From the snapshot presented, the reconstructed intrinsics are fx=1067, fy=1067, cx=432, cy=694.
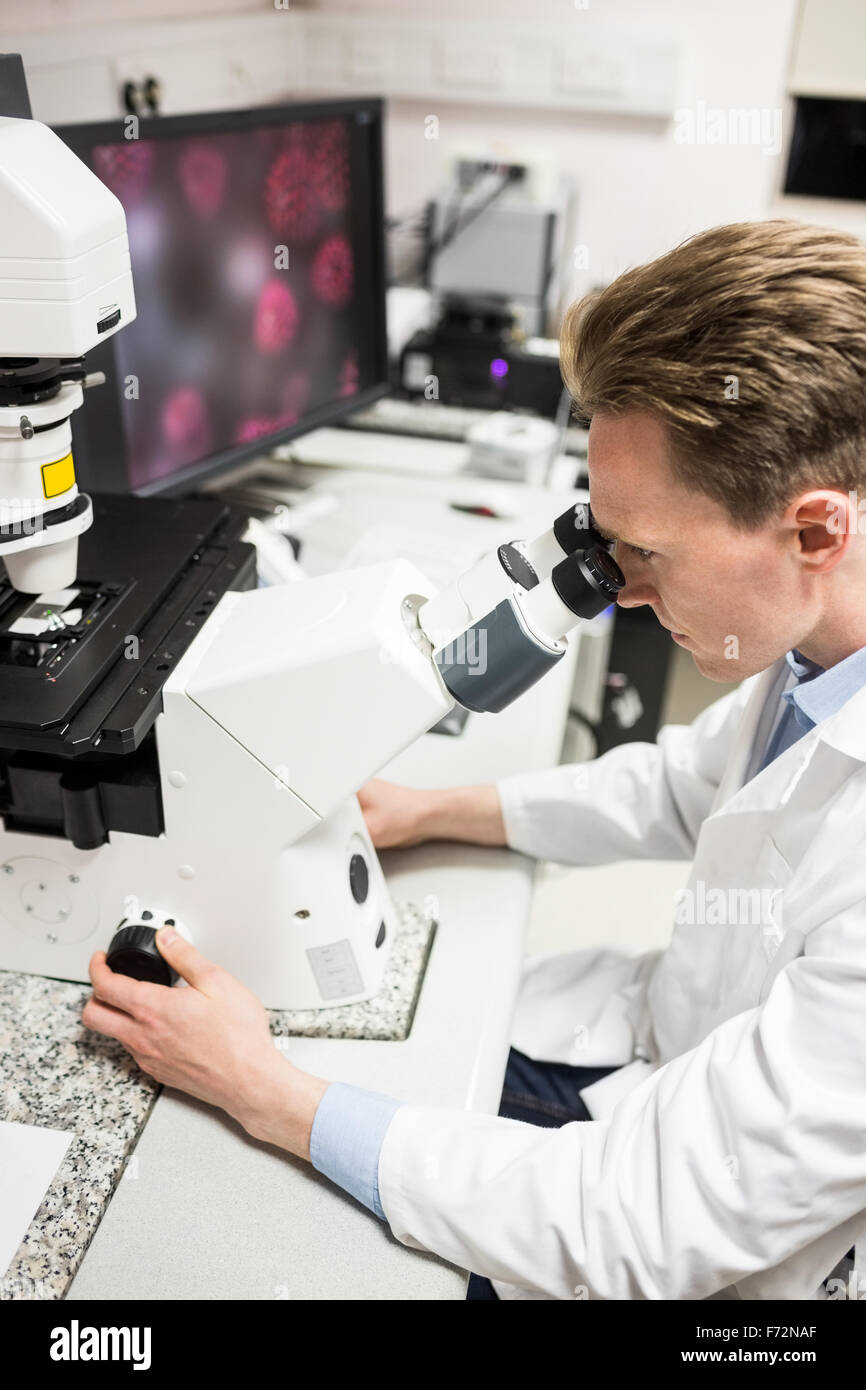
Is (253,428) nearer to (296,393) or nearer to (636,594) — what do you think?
(296,393)

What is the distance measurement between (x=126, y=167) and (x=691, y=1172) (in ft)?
4.29

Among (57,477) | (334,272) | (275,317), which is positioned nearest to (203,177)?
(275,317)

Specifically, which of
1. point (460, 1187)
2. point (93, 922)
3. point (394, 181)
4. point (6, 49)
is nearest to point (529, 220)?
point (394, 181)

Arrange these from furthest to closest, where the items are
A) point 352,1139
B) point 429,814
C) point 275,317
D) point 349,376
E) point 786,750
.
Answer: point 349,376, point 275,317, point 429,814, point 786,750, point 352,1139

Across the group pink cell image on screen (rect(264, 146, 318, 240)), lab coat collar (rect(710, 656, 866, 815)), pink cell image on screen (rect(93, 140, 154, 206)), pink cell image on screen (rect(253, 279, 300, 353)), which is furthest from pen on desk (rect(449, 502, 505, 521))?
lab coat collar (rect(710, 656, 866, 815))

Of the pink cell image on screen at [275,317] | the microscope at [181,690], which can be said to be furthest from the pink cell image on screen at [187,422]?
the microscope at [181,690]

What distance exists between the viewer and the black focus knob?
0.91 meters

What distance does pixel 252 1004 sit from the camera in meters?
0.92

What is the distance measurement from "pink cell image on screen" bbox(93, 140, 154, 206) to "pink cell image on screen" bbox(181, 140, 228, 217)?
7cm

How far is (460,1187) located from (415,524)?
1218 mm

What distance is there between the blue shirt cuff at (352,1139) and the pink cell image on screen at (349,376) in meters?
1.40

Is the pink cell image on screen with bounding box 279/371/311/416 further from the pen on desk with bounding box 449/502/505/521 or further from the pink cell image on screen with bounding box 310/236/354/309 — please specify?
the pen on desk with bounding box 449/502/505/521

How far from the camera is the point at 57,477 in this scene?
2.76 feet

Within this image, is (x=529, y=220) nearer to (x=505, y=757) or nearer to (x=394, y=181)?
(x=394, y=181)
